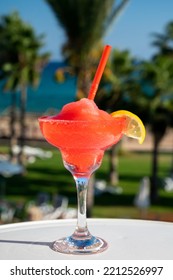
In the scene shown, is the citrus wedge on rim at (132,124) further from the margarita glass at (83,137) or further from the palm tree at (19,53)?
the palm tree at (19,53)

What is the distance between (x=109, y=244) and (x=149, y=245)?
0.13 meters

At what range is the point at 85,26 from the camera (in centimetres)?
1129

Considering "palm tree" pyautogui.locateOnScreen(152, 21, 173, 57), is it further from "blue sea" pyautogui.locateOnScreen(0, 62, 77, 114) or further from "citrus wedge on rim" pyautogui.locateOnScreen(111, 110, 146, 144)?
"blue sea" pyautogui.locateOnScreen(0, 62, 77, 114)

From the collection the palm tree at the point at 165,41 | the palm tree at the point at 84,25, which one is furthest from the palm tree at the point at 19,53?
the palm tree at the point at 84,25

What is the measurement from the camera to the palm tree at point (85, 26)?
11.1m

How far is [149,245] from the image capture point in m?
1.75

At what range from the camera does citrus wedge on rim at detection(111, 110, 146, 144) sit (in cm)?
180

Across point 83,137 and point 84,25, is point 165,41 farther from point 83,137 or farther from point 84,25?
point 83,137

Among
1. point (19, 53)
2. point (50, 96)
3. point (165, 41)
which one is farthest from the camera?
point (50, 96)

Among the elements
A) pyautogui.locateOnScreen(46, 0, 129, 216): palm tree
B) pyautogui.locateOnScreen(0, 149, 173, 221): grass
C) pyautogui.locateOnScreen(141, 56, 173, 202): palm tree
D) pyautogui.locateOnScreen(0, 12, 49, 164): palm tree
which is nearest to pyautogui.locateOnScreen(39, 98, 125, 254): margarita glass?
pyautogui.locateOnScreen(46, 0, 129, 216): palm tree

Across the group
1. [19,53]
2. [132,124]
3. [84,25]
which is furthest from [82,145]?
[19,53]

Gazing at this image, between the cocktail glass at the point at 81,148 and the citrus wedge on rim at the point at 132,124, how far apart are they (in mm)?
25

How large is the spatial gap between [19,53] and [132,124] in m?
22.1
